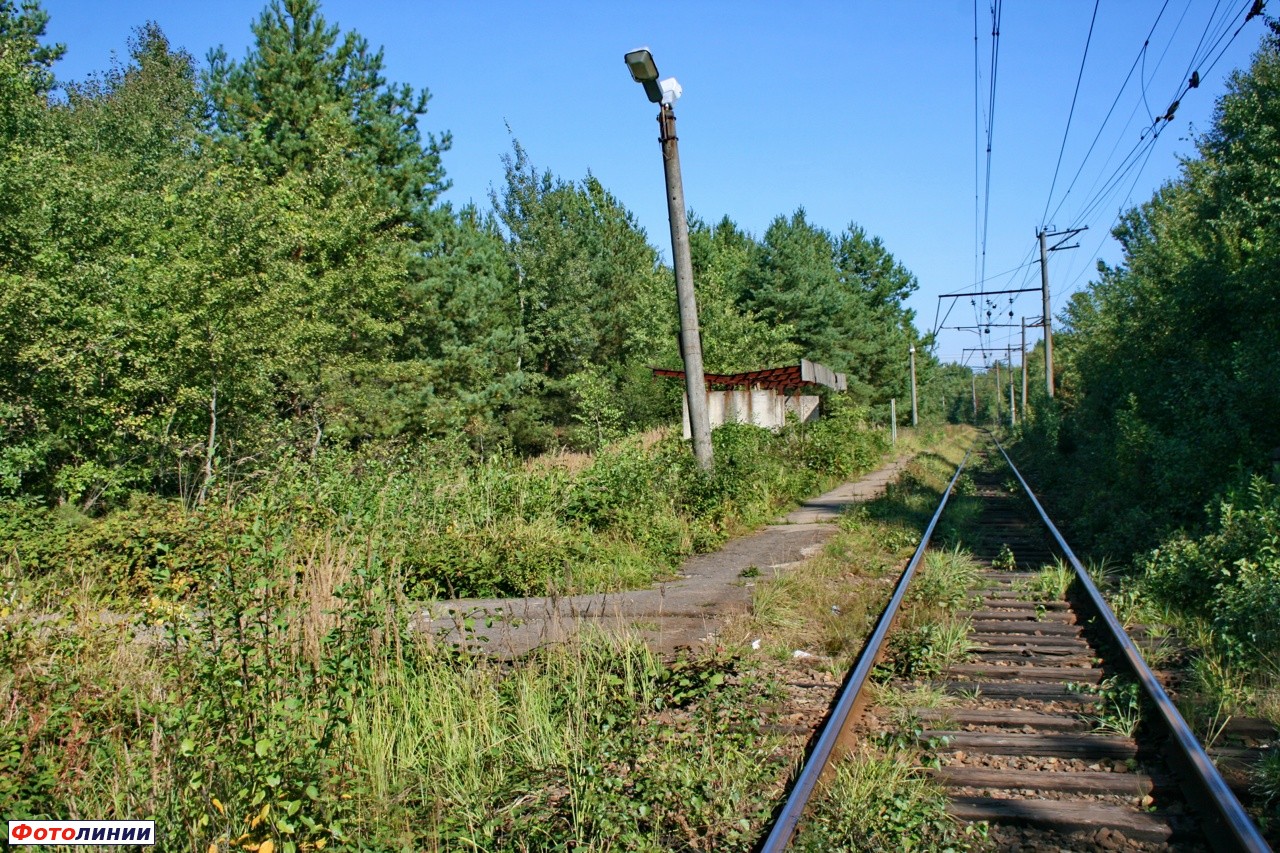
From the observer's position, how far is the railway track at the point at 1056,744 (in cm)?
396

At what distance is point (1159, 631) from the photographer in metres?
7.42

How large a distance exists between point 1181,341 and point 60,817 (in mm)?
21914

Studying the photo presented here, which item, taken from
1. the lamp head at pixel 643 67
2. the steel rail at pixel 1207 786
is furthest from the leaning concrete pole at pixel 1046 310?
the steel rail at pixel 1207 786

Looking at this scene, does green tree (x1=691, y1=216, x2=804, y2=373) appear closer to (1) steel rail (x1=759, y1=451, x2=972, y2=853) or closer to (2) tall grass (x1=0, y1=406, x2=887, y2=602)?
(2) tall grass (x1=0, y1=406, x2=887, y2=602)

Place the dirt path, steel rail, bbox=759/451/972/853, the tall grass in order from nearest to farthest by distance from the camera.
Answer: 1. steel rail, bbox=759/451/972/853
2. the dirt path
3. the tall grass

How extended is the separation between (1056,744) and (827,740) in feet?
4.36

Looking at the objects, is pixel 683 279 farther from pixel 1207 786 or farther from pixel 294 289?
pixel 1207 786

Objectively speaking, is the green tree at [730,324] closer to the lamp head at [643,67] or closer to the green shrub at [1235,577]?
the lamp head at [643,67]

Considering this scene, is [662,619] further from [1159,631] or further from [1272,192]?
[1272,192]

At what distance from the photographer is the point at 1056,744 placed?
5035 millimetres

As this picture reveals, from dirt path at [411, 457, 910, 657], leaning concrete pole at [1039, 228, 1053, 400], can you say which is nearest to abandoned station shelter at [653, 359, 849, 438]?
dirt path at [411, 457, 910, 657]

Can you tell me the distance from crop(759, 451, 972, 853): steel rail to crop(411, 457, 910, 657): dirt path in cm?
130

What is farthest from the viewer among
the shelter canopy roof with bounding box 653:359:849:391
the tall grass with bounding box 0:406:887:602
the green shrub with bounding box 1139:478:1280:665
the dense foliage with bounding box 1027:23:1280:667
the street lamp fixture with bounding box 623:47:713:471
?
the shelter canopy roof with bounding box 653:359:849:391

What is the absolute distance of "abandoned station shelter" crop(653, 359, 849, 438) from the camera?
21328mm
